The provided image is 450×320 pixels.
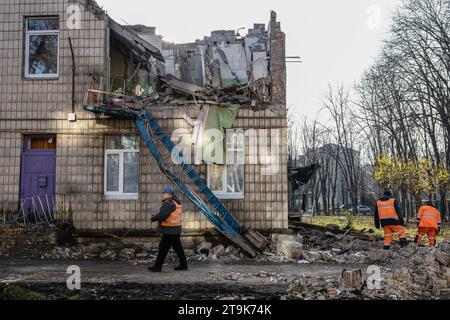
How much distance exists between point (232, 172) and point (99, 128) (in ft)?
13.8

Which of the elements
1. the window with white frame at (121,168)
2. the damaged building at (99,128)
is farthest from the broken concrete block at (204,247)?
the window with white frame at (121,168)

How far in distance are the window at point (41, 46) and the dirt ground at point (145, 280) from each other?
232 inches

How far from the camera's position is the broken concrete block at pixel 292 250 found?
12.7m

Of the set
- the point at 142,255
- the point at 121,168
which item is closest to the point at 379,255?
the point at 142,255

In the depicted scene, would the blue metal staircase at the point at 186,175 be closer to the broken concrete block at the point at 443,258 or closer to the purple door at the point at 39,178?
the purple door at the point at 39,178

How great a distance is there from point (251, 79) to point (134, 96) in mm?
3746

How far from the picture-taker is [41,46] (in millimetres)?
14898

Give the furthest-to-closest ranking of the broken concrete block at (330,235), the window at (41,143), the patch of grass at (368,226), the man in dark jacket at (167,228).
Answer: the patch of grass at (368,226) < the broken concrete block at (330,235) < the window at (41,143) < the man in dark jacket at (167,228)

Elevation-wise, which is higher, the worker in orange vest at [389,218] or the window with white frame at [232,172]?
the window with white frame at [232,172]

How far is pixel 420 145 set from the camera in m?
43.8

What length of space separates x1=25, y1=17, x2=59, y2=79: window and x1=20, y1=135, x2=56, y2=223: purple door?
212 cm

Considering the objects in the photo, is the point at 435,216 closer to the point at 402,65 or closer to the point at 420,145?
the point at 402,65
